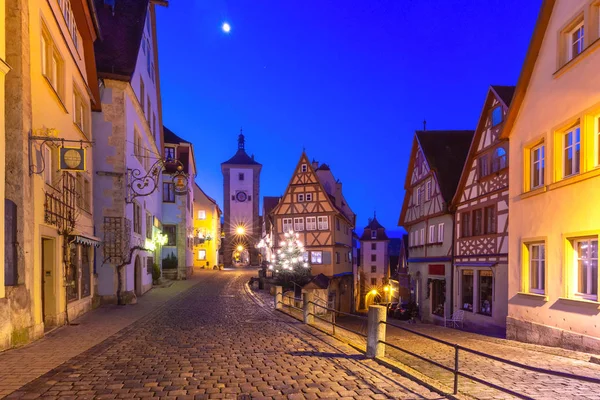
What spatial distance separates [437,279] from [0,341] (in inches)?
772

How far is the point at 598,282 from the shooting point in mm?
9438

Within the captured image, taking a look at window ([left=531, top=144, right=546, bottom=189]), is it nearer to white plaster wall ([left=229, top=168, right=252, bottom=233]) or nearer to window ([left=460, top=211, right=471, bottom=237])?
window ([left=460, top=211, right=471, bottom=237])

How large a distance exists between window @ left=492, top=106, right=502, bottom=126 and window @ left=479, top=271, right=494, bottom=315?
6.04 meters

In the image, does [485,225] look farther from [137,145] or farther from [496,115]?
[137,145]

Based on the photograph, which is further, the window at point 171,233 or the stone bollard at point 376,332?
the window at point 171,233

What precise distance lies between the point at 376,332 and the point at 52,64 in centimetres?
1032

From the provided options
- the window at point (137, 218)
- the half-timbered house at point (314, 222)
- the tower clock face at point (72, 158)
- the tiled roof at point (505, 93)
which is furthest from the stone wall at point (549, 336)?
the half-timbered house at point (314, 222)

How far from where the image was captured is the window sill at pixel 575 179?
965cm

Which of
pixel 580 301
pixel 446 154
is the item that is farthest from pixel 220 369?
pixel 446 154

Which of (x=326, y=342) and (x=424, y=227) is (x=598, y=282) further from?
(x=424, y=227)

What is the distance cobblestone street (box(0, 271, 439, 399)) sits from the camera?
6.25 m

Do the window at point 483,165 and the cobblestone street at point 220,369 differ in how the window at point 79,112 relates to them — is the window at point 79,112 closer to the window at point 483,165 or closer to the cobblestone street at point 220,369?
the cobblestone street at point 220,369

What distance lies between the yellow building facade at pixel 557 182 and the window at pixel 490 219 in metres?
4.29

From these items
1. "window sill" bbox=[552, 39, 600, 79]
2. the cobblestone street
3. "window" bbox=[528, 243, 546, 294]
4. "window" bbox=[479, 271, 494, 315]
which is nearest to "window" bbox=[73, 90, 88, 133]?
the cobblestone street
